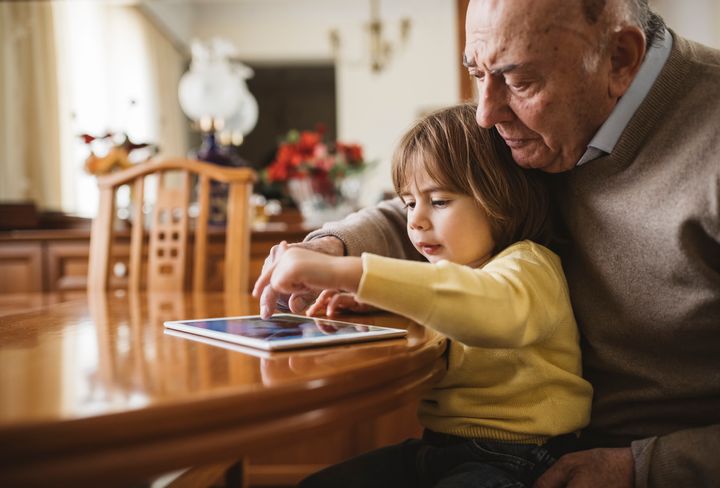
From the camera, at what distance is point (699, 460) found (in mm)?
932

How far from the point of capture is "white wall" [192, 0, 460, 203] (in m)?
7.22

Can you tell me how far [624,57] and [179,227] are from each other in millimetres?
1286

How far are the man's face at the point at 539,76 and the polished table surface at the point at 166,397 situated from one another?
341 mm

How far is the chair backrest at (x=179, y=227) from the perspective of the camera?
1835 mm

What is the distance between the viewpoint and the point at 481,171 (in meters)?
1.07

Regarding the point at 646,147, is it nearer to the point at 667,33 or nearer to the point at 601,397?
the point at 667,33

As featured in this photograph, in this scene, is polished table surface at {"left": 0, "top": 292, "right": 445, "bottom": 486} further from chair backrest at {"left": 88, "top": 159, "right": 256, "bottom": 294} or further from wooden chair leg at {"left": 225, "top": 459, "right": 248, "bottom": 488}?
wooden chair leg at {"left": 225, "top": 459, "right": 248, "bottom": 488}

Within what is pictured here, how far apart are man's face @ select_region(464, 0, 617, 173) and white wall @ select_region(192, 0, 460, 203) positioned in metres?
6.12

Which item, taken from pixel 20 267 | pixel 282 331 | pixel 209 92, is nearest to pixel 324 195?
pixel 209 92

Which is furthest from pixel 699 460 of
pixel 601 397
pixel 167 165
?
pixel 167 165

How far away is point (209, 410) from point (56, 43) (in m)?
4.67

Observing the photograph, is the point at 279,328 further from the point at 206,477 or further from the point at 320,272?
the point at 206,477

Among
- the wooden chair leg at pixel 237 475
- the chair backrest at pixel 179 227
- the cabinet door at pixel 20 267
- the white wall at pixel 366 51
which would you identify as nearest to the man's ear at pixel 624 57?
the chair backrest at pixel 179 227

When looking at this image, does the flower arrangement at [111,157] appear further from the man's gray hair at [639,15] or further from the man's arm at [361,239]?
the man's gray hair at [639,15]
